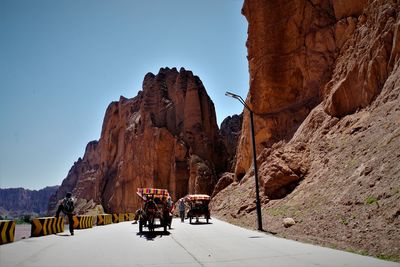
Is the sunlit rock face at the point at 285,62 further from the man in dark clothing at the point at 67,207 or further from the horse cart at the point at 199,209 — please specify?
the man in dark clothing at the point at 67,207

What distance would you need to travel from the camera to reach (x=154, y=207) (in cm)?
1697

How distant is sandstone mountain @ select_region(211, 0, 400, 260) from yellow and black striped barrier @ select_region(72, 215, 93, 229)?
31.8 ft

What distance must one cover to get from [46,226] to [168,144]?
55.4 m

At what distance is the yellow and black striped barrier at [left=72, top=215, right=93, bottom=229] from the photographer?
20.6 m

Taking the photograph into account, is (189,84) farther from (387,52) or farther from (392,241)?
(392,241)

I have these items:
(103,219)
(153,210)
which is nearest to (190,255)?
(153,210)

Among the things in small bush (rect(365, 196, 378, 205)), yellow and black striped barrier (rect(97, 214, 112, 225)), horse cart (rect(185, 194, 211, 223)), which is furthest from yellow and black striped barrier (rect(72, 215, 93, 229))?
small bush (rect(365, 196, 378, 205))

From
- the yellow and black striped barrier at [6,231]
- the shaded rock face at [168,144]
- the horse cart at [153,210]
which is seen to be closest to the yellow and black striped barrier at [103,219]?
the horse cart at [153,210]

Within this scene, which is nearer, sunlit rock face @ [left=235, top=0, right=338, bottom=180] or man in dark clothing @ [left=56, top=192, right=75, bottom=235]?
man in dark clothing @ [left=56, top=192, right=75, bottom=235]

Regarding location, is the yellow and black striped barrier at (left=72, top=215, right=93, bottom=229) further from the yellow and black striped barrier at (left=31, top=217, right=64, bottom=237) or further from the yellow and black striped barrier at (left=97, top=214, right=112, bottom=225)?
the yellow and black striped barrier at (left=31, top=217, right=64, bottom=237)

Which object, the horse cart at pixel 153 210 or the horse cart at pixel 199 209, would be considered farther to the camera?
the horse cart at pixel 199 209

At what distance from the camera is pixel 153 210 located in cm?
1684

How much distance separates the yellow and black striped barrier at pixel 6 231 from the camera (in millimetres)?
11797

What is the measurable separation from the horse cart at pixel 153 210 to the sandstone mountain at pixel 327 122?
15.9 feet
